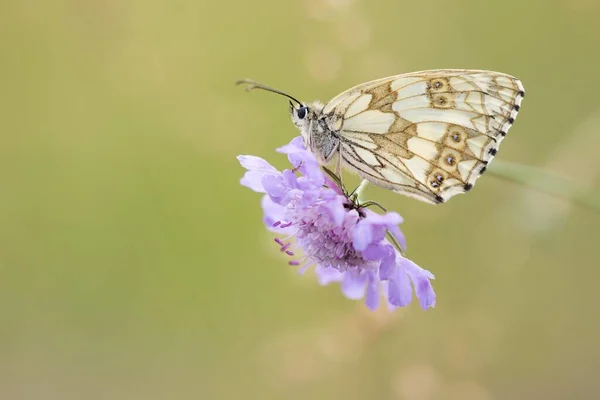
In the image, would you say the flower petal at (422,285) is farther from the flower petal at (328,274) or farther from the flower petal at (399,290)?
the flower petal at (328,274)

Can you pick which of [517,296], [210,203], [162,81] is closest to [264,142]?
[210,203]

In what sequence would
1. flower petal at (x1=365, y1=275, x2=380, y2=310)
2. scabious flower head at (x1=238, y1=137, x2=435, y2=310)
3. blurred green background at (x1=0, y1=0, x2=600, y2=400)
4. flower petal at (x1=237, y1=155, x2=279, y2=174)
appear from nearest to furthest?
scabious flower head at (x1=238, y1=137, x2=435, y2=310), flower petal at (x1=237, y1=155, x2=279, y2=174), flower petal at (x1=365, y1=275, x2=380, y2=310), blurred green background at (x1=0, y1=0, x2=600, y2=400)

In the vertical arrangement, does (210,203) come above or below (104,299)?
above

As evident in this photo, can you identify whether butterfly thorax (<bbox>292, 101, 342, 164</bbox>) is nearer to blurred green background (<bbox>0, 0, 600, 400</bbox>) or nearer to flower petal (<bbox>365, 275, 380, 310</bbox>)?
flower petal (<bbox>365, 275, 380, 310</bbox>)

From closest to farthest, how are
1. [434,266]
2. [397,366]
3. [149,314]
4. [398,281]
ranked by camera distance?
1. [398,281]
2. [397,366]
3. [434,266]
4. [149,314]

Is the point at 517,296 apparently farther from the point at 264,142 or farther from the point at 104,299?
the point at 104,299

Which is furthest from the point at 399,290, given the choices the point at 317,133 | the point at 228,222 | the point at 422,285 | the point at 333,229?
the point at 228,222

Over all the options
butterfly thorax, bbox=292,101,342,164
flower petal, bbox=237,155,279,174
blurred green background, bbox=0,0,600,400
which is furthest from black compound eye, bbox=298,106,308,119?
blurred green background, bbox=0,0,600,400
